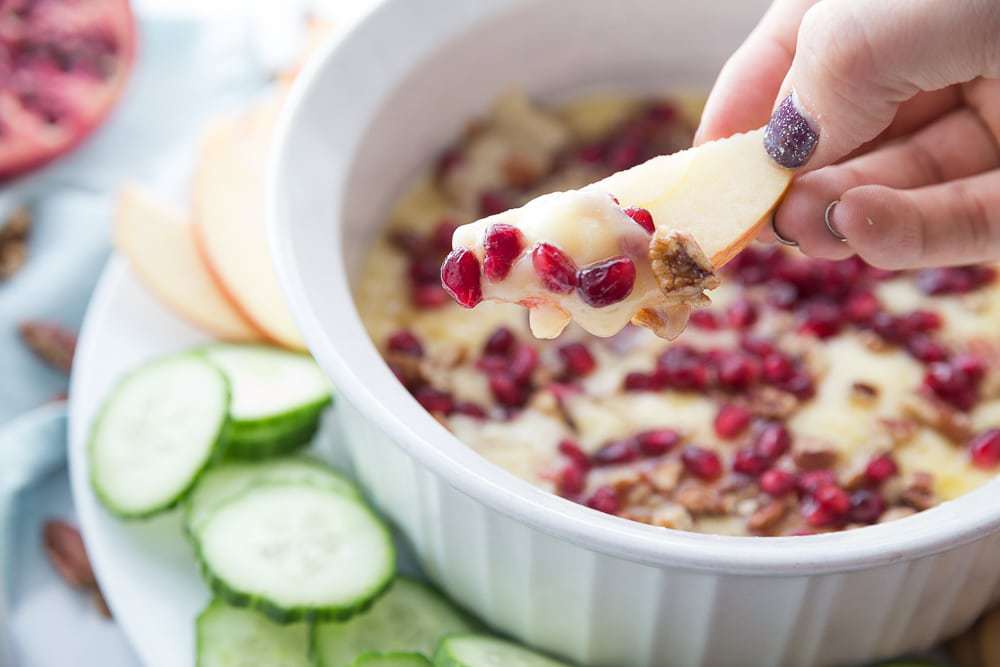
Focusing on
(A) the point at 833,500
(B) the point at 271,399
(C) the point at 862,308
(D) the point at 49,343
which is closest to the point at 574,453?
(A) the point at 833,500

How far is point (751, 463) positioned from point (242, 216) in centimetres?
129

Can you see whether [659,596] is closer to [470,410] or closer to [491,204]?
[470,410]

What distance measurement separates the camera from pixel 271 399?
2.40 meters

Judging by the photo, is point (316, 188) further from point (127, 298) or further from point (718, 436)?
point (718, 436)

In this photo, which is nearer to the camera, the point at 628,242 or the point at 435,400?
the point at 628,242

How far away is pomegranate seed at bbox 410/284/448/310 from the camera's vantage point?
2.63 metres

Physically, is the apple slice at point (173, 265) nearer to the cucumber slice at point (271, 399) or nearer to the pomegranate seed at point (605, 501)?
the cucumber slice at point (271, 399)

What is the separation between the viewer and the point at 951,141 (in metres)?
2.23

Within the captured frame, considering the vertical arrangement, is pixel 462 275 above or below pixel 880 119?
below

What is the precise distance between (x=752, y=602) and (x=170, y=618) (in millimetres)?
1096

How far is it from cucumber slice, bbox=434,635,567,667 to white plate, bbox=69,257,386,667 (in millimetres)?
343

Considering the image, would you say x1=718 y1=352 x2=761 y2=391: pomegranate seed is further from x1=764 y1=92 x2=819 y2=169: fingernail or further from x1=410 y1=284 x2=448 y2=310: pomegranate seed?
x1=764 y1=92 x2=819 y2=169: fingernail

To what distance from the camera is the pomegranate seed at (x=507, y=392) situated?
2428 millimetres

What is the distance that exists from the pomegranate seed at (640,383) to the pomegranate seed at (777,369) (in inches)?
9.2
